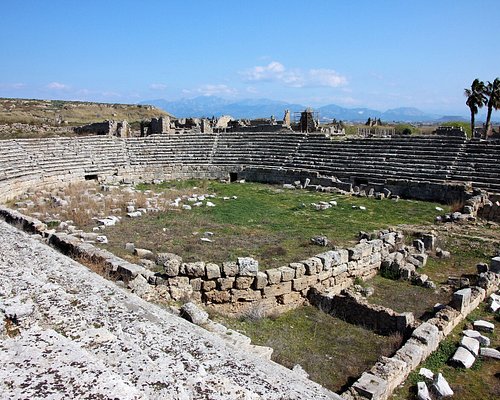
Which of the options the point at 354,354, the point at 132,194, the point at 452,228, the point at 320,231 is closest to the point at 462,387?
the point at 354,354

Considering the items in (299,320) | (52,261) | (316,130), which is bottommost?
(299,320)

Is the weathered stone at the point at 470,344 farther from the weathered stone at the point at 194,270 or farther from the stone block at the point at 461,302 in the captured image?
the weathered stone at the point at 194,270

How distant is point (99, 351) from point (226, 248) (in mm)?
8516

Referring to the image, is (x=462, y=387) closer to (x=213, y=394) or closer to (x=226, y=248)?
(x=213, y=394)

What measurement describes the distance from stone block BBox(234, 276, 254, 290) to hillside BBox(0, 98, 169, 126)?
48665 millimetres

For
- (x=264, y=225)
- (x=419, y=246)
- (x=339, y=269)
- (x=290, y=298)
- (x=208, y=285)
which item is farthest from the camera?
(x=264, y=225)

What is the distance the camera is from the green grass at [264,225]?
12.6 meters

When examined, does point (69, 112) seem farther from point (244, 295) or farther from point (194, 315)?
point (194, 315)

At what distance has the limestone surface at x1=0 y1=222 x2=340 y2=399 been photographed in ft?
11.6

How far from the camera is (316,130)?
38.0 m

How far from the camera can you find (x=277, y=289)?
955cm

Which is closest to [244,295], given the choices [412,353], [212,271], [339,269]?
[212,271]

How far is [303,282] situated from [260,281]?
114 cm

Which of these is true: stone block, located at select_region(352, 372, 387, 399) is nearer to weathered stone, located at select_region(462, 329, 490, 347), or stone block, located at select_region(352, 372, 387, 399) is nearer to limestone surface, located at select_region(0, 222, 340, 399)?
limestone surface, located at select_region(0, 222, 340, 399)
